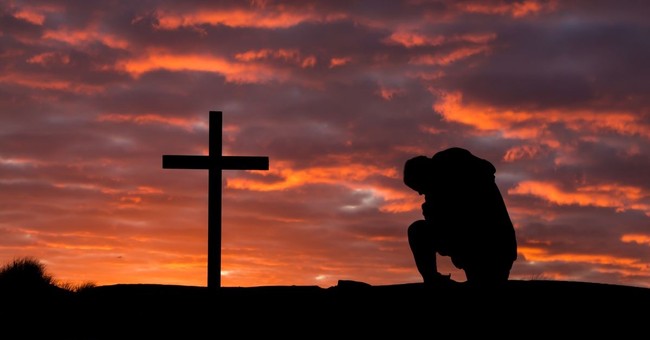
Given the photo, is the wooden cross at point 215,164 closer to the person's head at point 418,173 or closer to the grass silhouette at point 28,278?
the grass silhouette at point 28,278

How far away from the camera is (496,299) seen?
889 centimetres

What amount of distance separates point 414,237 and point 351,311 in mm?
1019

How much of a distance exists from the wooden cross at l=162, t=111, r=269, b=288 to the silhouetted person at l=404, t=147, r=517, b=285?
5356mm

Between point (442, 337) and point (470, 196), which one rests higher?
point (470, 196)

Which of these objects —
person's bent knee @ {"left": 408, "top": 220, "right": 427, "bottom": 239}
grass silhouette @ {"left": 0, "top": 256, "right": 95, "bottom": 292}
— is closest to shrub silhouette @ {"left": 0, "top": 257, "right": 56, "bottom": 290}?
grass silhouette @ {"left": 0, "top": 256, "right": 95, "bottom": 292}

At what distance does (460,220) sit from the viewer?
9.05 meters

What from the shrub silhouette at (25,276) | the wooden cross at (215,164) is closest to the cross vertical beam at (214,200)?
the wooden cross at (215,164)

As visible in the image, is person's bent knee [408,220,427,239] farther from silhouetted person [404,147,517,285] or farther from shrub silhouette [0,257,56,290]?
shrub silhouette [0,257,56,290]

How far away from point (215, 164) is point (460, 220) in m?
6.08

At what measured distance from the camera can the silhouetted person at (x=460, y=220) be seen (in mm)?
9047

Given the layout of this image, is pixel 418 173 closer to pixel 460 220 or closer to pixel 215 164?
pixel 460 220

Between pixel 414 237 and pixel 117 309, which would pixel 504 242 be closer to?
pixel 414 237

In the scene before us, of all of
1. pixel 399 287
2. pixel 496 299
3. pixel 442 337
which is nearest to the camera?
pixel 442 337

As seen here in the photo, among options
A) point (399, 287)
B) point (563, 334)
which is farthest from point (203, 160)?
point (563, 334)
